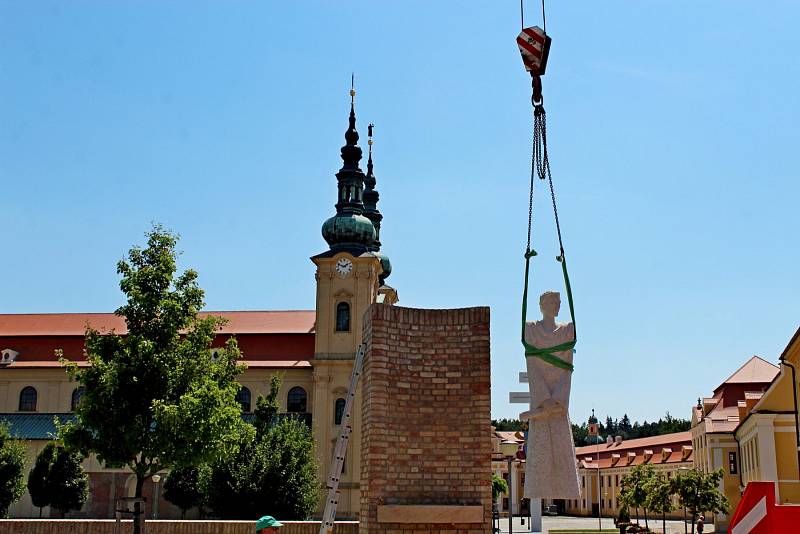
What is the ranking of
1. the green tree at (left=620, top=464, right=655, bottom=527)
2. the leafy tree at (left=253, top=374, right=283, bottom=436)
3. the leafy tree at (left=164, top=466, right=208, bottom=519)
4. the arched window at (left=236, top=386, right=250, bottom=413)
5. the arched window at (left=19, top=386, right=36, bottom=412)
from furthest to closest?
the arched window at (left=19, top=386, right=36, bottom=412)
the green tree at (left=620, top=464, right=655, bottom=527)
the arched window at (left=236, top=386, right=250, bottom=413)
the leafy tree at (left=164, top=466, right=208, bottom=519)
the leafy tree at (left=253, top=374, right=283, bottom=436)

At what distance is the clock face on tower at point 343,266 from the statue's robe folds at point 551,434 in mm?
44484

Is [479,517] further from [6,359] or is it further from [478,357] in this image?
[6,359]

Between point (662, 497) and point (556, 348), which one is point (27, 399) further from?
point (556, 348)

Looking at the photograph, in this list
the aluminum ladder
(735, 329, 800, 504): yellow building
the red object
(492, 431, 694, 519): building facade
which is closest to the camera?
the red object

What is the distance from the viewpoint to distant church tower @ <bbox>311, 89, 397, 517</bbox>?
53094 mm

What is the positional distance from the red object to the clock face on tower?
47842 millimetres

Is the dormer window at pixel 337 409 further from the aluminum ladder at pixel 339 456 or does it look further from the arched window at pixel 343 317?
the aluminum ladder at pixel 339 456

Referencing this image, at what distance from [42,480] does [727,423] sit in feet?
144

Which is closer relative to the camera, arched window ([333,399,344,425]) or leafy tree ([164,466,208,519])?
leafy tree ([164,466,208,519])

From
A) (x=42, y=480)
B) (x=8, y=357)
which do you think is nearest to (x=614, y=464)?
(x=8, y=357)

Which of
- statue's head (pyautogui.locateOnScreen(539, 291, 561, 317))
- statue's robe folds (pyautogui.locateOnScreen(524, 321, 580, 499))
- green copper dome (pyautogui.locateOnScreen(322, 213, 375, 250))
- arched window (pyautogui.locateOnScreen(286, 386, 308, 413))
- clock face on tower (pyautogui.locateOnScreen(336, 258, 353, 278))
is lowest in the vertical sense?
statue's robe folds (pyautogui.locateOnScreen(524, 321, 580, 499))

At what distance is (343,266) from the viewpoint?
2152 inches

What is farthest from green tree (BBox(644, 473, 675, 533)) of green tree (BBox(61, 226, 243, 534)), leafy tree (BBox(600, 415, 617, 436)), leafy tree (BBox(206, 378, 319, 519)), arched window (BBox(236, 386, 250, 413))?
leafy tree (BBox(600, 415, 617, 436))

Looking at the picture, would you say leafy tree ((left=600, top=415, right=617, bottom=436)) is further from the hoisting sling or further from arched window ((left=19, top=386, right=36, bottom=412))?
the hoisting sling
